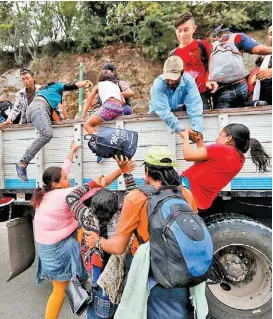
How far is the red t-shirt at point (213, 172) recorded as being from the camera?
97.4 inches

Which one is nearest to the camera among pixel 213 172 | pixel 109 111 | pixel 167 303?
pixel 167 303

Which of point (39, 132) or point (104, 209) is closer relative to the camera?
point (104, 209)

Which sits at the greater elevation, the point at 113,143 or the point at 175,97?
the point at 175,97

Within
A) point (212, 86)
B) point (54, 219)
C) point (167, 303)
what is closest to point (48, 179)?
point (54, 219)

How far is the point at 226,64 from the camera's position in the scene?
10.5 ft

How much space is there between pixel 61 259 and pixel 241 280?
64.6 inches

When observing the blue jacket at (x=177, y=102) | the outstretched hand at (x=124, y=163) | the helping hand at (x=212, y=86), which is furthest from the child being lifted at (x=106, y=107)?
the helping hand at (x=212, y=86)

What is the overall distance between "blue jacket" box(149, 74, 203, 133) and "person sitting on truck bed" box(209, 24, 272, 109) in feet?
1.62

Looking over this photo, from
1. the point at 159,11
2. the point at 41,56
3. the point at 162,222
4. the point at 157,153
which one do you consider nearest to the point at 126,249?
the point at 162,222

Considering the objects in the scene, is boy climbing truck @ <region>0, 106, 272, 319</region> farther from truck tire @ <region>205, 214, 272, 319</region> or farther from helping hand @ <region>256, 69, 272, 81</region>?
helping hand @ <region>256, 69, 272, 81</region>

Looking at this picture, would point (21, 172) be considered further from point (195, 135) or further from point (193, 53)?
point (193, 53)

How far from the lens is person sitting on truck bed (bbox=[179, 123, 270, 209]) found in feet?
8.09

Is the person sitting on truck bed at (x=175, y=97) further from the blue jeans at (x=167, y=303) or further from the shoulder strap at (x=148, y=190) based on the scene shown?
the blue jeans at (x=167, y=303)

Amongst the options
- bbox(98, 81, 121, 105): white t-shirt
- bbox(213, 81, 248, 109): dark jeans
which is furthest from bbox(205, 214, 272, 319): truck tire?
bbox(98, 81, 121, 105): white t-shirt
